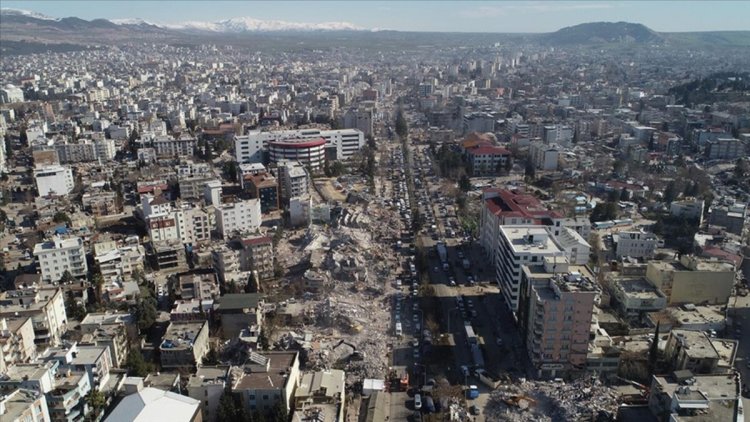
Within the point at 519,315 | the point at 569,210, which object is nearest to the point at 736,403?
the point at 519,315

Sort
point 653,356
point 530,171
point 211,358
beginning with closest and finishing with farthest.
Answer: point 653,356 → point 211,358 → point 530,171

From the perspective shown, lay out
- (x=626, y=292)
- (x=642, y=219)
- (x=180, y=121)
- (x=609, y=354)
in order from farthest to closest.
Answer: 1. (x=180, y=121)
2. (x=642, y=219)
3. (x=626, y=292)
4. (x=609, y=354)

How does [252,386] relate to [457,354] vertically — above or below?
above

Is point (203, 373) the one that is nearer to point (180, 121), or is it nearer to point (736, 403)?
point (736, 403)

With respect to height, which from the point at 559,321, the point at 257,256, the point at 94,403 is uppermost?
the point at 559,321

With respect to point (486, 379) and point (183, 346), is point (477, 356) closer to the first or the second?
point (486, 379)

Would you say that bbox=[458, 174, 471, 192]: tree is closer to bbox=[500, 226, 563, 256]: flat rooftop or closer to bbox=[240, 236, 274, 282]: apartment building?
bbox=[500, 226, 563, 256]: flat rooftop

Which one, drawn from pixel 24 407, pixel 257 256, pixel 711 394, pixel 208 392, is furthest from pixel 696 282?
pixel 24 407

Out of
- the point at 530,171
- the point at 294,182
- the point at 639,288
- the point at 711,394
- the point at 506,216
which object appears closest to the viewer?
the point at 711,394
